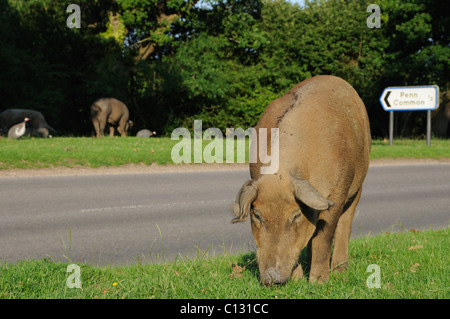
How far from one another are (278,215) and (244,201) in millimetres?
294

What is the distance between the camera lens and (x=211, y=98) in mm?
28844

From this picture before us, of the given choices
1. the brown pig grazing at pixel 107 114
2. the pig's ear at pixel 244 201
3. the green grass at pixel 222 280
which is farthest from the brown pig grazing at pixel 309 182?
the brown pig grazing at pixel 107 114

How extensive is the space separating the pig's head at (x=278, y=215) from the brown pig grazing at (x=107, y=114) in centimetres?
2065

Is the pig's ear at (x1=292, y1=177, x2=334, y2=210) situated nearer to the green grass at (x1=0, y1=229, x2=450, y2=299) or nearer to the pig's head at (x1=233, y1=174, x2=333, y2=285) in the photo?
the pig's head at (x1=233, y1=174, x2=333, y2=285)

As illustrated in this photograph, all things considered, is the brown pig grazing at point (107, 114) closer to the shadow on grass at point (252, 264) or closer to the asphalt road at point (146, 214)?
the asphalt road at point (146, 214)

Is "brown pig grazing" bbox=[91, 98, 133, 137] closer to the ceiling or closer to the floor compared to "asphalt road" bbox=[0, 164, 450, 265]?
closer to the ceiling

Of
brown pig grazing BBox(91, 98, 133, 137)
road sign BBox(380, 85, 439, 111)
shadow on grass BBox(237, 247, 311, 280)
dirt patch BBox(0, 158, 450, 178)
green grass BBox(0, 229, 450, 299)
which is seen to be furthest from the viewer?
brown pig grazing BBox(91, 98, 133, 137)

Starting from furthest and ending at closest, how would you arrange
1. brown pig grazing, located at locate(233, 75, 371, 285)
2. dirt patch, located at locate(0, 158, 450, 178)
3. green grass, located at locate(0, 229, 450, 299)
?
dirt patch, located at locate(0, 158, 450, 178)
green grass, located at locate(0, 229, 450, 299)
brown pig grazing, located at locate(233, 75, 371, 285)

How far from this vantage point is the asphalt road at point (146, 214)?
6.67 m

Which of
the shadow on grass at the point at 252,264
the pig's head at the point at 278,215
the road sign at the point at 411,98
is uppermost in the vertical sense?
the road sign at the point at 411,98

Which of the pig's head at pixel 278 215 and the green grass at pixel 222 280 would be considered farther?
the green grass at pixel 222 280

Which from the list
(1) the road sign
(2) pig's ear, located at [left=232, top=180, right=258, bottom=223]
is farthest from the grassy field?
(2) pig's ear, located at [left=232, top=180, right=258, bottom=223]

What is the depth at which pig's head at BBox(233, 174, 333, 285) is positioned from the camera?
11.9ft
